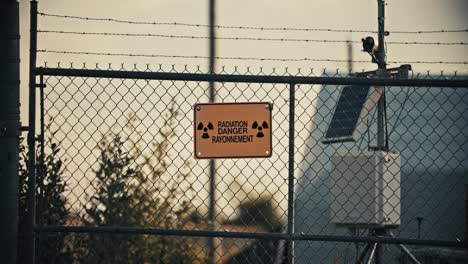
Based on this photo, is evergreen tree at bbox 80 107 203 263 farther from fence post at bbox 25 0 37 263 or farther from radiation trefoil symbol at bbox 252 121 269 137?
radiation trefoil symbol at bbox 252 121 269 137

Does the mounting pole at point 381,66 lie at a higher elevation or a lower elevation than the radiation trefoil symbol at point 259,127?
higher

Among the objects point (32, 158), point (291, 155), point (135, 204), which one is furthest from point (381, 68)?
point (32, 158)

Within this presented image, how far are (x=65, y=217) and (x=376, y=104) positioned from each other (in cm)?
322

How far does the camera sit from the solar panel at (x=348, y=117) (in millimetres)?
8711

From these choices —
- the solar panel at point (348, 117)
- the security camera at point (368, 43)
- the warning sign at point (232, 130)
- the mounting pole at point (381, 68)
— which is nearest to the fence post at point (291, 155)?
the warning sign at point (232, 130)

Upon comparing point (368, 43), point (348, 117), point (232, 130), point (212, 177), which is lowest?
point (212, 177)

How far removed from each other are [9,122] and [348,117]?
4.31 m

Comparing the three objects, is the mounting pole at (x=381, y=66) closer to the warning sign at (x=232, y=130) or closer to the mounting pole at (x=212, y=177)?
the mounting pole at (x=212, y=177)

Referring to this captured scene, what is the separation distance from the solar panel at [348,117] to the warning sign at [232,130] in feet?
9.83

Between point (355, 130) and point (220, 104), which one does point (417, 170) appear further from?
point (220, 104)

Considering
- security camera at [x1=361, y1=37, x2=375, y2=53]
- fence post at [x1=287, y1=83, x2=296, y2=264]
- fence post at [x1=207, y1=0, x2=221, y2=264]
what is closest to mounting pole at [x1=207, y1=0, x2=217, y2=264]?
fence post at [x1=207, y1=0, x2=221, y2=264]

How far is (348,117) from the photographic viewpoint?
8.96m

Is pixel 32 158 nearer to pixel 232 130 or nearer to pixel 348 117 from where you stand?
pixel 232 130

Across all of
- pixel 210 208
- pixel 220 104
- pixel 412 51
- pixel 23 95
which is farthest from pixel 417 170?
pixel 220 104
